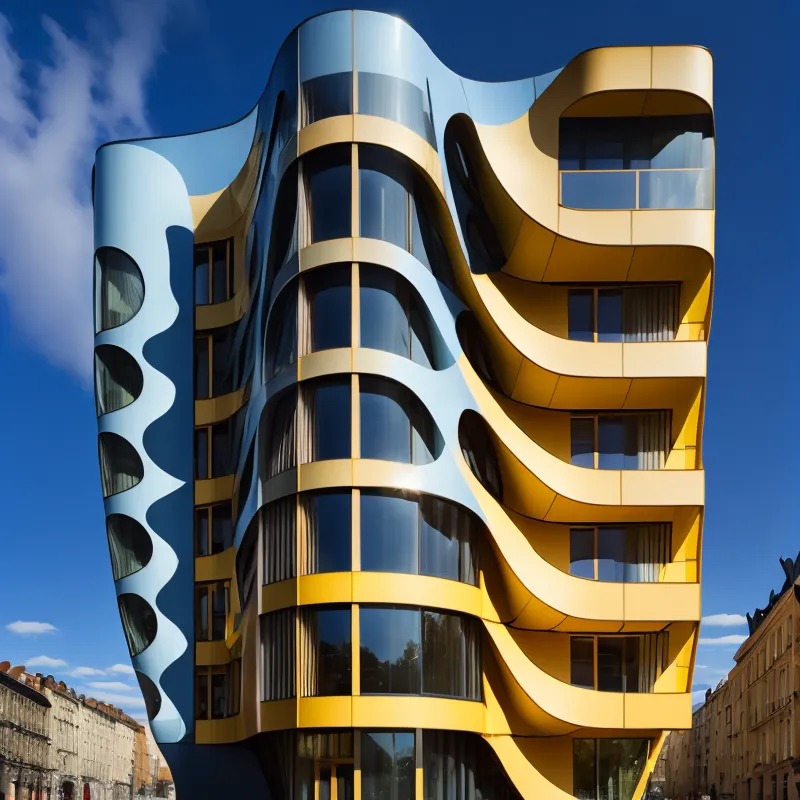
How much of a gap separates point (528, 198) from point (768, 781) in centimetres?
7221

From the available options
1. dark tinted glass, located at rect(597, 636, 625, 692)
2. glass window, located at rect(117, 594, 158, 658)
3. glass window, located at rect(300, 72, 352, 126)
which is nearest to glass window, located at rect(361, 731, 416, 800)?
dark tinted glass, located at rect(597, 636, 625, 692)

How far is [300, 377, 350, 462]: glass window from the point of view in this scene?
91.8ft

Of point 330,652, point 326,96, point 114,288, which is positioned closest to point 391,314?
point 326,96

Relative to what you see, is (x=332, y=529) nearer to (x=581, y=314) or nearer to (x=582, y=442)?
(x=582, y=442)

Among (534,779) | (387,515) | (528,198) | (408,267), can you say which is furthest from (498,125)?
(534,779)

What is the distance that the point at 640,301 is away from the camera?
33.5 meters

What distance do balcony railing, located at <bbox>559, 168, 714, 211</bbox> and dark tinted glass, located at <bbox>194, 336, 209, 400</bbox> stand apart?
47.0 ft

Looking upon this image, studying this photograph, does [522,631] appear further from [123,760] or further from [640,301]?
[123,760]

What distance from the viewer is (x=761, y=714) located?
3669 inches

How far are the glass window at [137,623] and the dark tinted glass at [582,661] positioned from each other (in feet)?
46.3

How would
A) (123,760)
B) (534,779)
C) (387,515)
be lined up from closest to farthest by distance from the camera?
(387,515) < (534,779) < (123,760)

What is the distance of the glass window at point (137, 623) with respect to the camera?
123 feet

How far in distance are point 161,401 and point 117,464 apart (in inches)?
111

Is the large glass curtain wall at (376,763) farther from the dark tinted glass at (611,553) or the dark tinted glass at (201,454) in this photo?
the dark tinted glass at (201,454)
